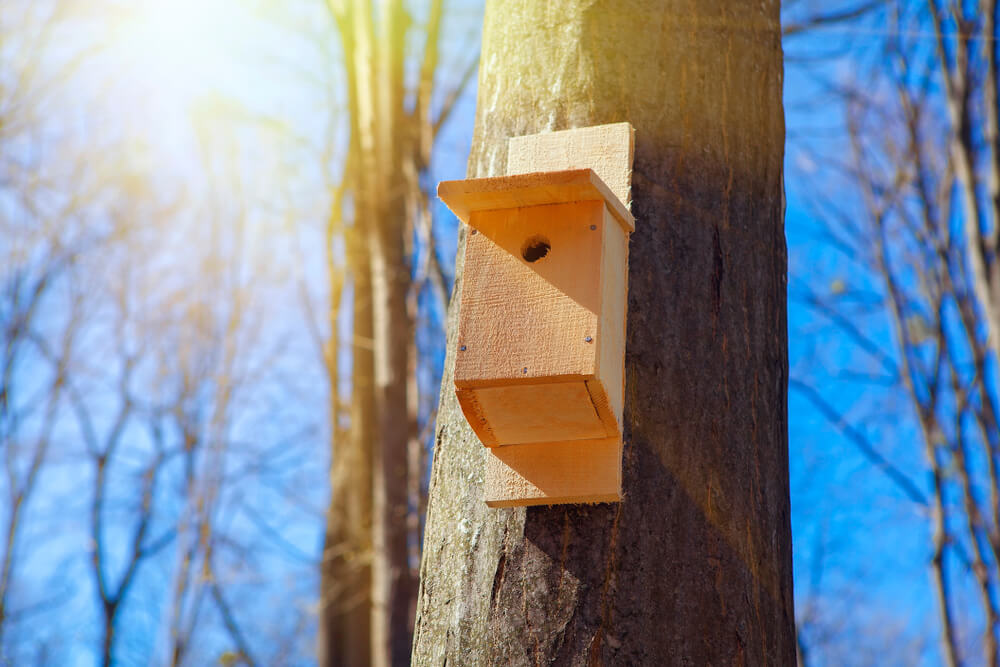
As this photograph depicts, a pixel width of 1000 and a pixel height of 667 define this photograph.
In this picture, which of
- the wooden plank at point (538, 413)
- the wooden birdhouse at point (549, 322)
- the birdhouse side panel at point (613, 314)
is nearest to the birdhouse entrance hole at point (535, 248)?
the wooden birdhouse at point (549, 322)

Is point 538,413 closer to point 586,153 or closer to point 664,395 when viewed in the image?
point 664,395

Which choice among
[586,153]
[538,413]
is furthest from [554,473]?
[586,153]

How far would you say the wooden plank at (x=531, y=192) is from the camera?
1.67 m

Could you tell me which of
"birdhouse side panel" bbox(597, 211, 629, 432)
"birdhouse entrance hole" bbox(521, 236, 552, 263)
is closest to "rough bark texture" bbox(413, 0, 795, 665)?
"birdhouse side panel" bbox(597, 211, 629, 432)

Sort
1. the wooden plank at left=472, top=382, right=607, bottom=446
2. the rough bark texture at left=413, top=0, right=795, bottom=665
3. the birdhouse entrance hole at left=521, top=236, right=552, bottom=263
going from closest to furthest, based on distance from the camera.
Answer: the rough bark texture at left=413, top=0, right=795, bottom=665, the wooden plank at left=472, top=382, right=607, bottom=446, the birdhouse entrance hole at left=521, top=236, right=552, bottom=263

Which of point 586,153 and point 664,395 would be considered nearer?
point 664,395

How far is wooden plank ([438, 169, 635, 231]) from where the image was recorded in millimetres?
1665

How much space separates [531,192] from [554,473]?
487mm

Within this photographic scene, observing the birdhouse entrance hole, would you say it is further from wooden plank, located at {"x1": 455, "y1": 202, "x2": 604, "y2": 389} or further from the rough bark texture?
the rough bark texture

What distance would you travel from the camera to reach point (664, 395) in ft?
5.33

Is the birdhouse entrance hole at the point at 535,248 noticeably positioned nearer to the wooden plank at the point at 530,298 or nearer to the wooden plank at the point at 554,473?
the wooden plank at the point at 530,298

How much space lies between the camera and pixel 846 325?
856 cm

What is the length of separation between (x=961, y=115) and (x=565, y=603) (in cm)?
501

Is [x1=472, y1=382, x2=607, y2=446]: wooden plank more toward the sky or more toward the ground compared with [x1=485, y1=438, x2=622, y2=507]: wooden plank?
more toward the sky
